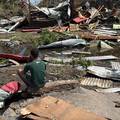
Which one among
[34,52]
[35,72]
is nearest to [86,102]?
[35,72]

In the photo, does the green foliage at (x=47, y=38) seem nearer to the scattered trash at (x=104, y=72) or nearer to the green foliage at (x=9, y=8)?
the scattered trash at (x=104, y=72)

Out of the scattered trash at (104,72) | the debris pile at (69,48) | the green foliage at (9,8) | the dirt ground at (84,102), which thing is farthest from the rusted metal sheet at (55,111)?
the green foliage at (9,8)

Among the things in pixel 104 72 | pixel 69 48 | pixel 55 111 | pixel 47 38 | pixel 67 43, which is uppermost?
pixel 55 111

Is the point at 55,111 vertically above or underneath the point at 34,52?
underneath

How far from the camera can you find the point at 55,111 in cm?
766

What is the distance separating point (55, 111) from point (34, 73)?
1.26 metres

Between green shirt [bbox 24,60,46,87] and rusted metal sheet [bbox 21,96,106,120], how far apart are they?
0.69 m

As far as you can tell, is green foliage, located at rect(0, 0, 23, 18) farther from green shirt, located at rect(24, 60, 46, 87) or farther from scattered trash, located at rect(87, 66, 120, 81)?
green shirt, located at rect(24, 60, 46, 87)

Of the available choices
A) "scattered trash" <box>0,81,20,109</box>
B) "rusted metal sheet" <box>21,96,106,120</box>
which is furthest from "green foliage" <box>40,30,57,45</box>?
"rusted metal sheet" <box>21,96,106,120</box>

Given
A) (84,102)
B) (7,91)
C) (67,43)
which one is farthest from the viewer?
(67,43)

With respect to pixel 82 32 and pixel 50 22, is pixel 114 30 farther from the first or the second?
pixel 50 22

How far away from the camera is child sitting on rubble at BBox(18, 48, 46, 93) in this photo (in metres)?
8.52

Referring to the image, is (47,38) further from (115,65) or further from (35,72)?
(35,72)

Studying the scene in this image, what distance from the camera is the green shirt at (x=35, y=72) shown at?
8531 millimetres
